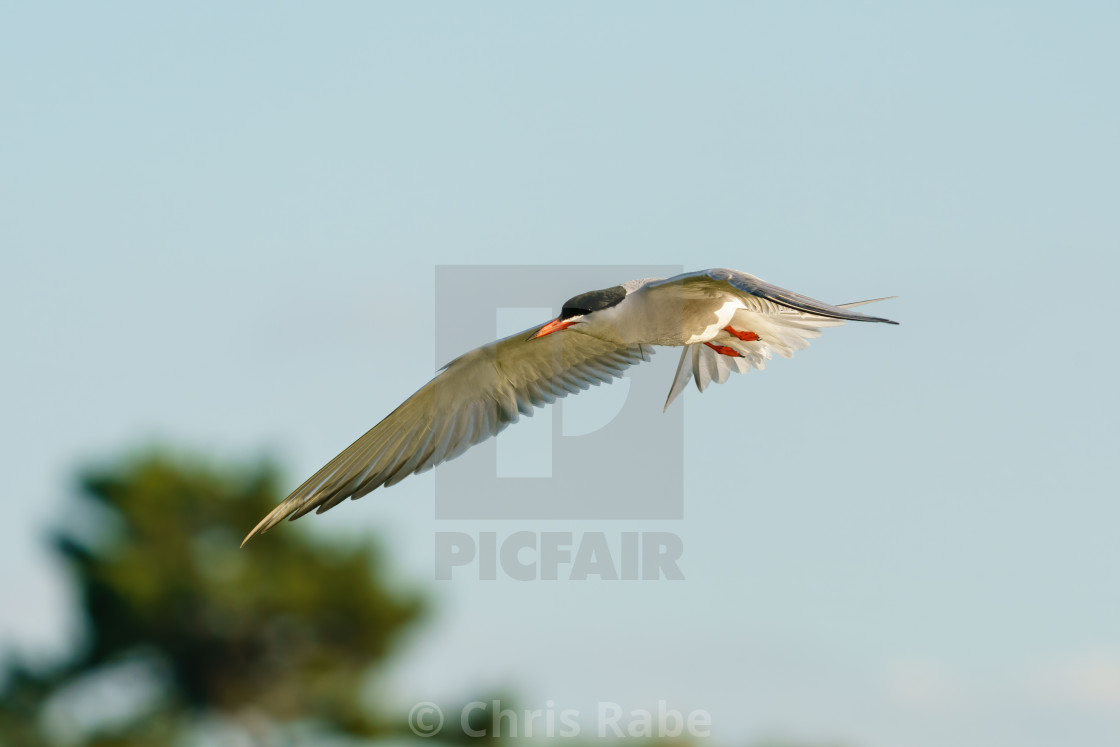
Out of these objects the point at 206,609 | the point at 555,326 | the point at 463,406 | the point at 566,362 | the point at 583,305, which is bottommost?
the point at 206,609

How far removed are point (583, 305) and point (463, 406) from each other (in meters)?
1.17

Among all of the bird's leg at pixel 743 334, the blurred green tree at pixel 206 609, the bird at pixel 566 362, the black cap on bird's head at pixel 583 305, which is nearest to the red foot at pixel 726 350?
the bird at pixel 566 362

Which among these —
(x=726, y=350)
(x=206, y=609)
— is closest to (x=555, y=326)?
(x=726, y=350)

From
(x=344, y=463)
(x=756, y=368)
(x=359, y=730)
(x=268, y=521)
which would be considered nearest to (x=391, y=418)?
(x=344, y=463)

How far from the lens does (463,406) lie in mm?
7477

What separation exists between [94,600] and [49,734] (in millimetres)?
2727

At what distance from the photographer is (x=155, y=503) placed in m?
22.0

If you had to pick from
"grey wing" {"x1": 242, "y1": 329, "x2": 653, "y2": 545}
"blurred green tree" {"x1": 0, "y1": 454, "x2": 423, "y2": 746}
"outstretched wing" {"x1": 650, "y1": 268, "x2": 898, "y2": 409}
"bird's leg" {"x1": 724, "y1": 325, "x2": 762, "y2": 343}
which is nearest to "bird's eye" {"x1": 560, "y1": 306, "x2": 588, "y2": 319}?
"grey wing" {"x1": 242, "y1": 329, "x2": 653, "y2": 545}

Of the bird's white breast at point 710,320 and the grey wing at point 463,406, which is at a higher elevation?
the bird's white breast at point 710,320

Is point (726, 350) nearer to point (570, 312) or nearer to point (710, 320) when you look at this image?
point (710, 320)

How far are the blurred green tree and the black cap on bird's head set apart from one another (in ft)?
51.1

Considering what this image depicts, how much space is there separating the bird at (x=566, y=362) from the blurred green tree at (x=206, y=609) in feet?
48.1

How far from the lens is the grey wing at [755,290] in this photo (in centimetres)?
540

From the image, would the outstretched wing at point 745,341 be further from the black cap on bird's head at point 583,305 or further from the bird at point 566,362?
the black cap on bird's head at point 583,305
